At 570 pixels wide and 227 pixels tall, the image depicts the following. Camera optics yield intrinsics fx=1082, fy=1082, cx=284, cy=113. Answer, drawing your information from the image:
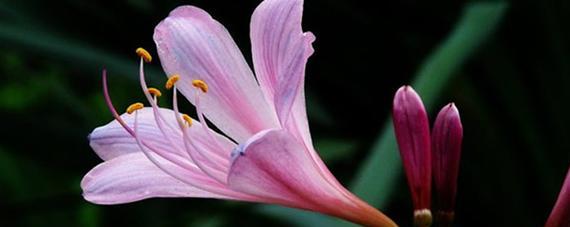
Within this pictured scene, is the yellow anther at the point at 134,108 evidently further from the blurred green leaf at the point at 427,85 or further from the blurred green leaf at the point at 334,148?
the blurred green leaf at the point at 334,148

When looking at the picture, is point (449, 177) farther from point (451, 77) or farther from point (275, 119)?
point (451, 77)

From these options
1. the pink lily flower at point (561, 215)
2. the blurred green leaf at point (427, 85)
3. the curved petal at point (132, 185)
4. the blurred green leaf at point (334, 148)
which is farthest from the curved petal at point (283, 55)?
the blurred green leaf at point (334, 148)

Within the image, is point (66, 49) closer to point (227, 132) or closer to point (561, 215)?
point (227, 132)

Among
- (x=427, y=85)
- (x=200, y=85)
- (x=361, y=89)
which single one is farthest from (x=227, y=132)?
(x=361, y=89)

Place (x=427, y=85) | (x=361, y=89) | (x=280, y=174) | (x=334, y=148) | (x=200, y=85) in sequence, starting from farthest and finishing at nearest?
1. (x=361, y=89)
2. (x=334, y=148)
3. (x=427, y=85)
4. (x=200, y=85)
5. (x=280, y=174)

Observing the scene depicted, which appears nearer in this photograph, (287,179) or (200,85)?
(287,179)

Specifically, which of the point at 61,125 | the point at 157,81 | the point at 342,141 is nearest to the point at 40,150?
the point at 61,125

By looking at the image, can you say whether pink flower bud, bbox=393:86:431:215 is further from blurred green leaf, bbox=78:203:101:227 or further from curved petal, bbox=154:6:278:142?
blurred green leaf, bbox=78:203:101:227

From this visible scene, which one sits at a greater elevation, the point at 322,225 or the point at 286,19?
the point at 286,19
